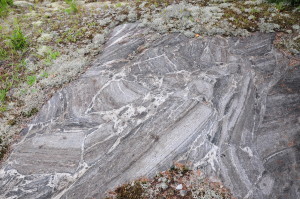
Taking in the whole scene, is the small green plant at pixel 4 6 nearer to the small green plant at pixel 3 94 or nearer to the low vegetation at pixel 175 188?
Result: the small green plant at pixel 3 94

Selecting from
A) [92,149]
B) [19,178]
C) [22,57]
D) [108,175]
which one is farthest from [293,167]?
[22,57]

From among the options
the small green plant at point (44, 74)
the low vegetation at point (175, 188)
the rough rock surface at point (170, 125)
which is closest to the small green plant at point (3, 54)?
the small green plant at point (44, 74)

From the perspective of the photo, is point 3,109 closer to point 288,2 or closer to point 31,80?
point 31,80

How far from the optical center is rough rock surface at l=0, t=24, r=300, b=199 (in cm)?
548

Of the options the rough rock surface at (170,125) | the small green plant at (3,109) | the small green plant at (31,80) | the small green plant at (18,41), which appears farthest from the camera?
the small green plant at (18,41)

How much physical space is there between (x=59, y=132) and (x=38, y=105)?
5.41 feet

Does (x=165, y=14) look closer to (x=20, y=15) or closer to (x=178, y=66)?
(x=178, y=66)

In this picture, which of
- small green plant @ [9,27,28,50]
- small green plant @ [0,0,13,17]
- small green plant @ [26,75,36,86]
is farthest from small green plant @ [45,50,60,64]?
small green plant @ [0,0,13,17]

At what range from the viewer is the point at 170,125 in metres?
6.40

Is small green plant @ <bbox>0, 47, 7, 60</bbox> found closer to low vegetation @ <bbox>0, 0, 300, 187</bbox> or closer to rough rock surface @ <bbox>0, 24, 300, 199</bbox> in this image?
low vegetation @ <bbox>0, 0, 300, 187</bbox>

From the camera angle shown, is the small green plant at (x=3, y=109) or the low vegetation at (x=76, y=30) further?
the low vegetation at (x=76, y=30)

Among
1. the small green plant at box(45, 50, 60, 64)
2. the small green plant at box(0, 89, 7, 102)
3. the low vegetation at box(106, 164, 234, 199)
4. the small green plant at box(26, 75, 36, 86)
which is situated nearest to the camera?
the low vegetation at box(106, 164, 234, 199)

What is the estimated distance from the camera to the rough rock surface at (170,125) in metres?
5.48

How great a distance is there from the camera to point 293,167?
5.28 m
